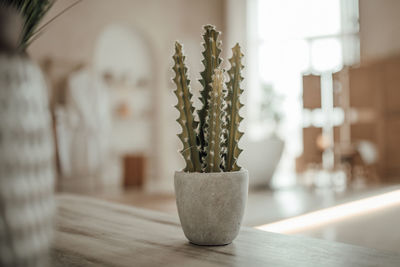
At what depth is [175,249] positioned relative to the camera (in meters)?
0.67

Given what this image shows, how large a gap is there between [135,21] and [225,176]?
279 inches

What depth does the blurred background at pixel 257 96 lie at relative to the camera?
5.64m

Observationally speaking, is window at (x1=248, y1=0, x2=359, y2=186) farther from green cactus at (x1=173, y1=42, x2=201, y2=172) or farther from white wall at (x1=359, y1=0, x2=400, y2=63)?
green cactus at (x1=173, y1=42, x2=201, y2=172)

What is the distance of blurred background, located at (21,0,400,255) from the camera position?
18.5ft

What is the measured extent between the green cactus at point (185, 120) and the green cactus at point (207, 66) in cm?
2

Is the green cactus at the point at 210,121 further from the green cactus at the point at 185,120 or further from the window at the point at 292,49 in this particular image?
the window at the point at 292,49

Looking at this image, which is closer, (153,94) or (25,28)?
(25,28)

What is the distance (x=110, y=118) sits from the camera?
22.7ft

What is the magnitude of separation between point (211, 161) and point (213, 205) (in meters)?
Answer: 0.08

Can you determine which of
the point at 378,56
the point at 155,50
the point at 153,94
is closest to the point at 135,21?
the point at 155,50

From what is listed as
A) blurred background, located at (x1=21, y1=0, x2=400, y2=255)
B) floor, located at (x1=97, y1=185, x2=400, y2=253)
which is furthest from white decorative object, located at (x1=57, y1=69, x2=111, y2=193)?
floor, located at (x1=97, y1=185, x2=400, y2=253)

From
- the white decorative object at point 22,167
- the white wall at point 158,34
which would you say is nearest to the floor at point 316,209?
the white wall at point 158,34

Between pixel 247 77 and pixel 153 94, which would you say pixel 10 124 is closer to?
pixel 153 94

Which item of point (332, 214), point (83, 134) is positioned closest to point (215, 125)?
point (332, 214)
